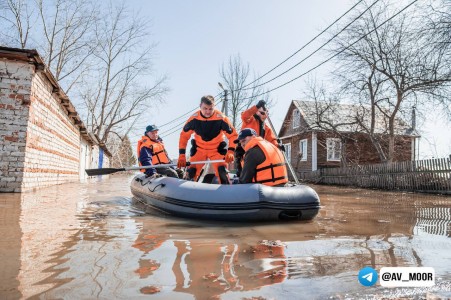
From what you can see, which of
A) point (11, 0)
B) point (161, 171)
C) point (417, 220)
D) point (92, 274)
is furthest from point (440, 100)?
point (11, 0)

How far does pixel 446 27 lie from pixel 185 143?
1018 centimetres

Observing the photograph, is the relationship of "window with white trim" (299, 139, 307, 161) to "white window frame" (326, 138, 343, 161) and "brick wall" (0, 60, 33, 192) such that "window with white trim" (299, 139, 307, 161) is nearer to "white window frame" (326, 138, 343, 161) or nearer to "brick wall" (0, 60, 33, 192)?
"white window frame" (326, 138, 343, 161)

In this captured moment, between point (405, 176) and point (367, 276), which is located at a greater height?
point (405, 176)

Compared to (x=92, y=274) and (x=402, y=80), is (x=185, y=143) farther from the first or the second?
(x=402, y=80)

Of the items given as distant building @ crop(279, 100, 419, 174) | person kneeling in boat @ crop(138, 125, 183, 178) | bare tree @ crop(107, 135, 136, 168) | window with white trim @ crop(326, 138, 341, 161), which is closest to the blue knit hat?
person kneeling in boat @ crop(138, 125, 183, 178)

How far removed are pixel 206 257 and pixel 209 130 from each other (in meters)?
3.84

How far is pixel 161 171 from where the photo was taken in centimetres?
771

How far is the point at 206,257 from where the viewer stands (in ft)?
9.01

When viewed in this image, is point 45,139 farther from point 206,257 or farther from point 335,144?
point 335,144

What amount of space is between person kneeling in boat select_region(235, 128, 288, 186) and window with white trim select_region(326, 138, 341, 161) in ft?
58.6

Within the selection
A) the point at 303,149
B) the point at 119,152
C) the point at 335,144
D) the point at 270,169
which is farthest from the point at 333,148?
the point at 119,152

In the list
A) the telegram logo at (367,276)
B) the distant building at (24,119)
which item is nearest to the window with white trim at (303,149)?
the distant building at (24,119)

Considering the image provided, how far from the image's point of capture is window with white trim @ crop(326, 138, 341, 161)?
22641 millimetres

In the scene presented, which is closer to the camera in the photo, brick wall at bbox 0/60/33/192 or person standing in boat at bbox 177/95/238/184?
person standing in boat at bbox 177/95/238/184
